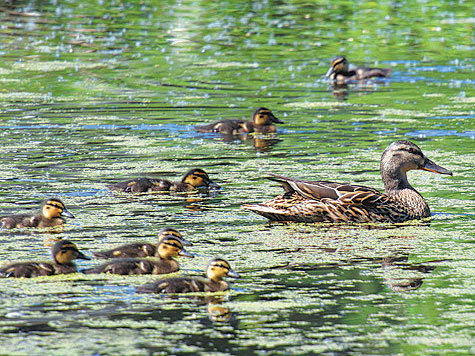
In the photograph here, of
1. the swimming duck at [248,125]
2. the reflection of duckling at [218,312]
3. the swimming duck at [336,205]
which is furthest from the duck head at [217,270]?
the swimming duck at [248,125]

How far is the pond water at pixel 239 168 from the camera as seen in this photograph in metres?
5.29

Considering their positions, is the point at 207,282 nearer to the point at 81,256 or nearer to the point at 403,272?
the point at 81,256

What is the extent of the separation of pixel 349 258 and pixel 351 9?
18648 mm

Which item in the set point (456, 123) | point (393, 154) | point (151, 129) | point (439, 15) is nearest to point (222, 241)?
point (393, 154)

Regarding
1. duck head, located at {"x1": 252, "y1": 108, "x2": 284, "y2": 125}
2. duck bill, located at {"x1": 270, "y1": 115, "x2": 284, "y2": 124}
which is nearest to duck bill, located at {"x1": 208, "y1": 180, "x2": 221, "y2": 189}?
duck head, located at {"x1": 252, "y1": 108, "x2": 284, "y2": 125}

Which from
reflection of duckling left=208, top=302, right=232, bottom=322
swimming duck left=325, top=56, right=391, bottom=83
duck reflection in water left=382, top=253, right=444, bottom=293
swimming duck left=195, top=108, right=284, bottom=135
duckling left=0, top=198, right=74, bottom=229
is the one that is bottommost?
duck reflection in water left=382, top=253, right=444, bottom=293

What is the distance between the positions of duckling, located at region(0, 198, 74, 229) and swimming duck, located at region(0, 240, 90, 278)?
1.18 meters

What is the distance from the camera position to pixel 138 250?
Result: 261 inches

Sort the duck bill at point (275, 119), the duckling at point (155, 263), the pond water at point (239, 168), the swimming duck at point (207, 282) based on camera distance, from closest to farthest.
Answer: the pond water at point (239, 168) → the swimming duck at point (207, 282) → the duckling at point (155, 263) → the duck bill at point (275, 119)

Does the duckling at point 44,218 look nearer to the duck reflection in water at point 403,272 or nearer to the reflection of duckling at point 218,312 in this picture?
the reflection of duckling at point 218,312

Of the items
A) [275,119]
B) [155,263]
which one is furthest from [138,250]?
[275,119]

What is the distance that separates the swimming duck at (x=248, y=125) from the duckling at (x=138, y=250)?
5.38 m

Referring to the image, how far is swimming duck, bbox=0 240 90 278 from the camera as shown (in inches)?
240

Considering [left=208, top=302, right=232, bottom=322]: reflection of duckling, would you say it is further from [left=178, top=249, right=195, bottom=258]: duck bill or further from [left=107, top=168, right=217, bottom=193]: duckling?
[left=107, top=168, right=217, bottom=193]: duckling
